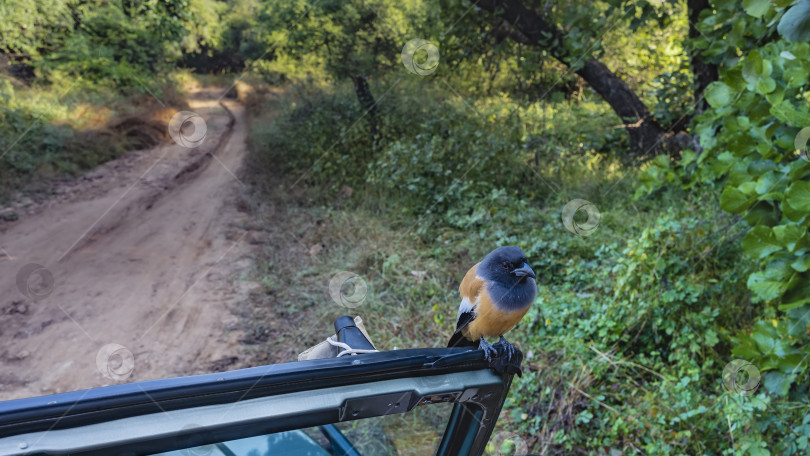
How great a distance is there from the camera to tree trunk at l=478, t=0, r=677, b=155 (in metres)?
7.31

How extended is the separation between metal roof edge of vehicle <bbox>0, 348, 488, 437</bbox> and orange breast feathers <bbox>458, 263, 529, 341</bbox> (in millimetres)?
770

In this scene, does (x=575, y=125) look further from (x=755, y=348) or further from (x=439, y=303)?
Result: (x=755, y=348)

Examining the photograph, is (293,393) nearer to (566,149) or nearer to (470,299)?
(470,299)

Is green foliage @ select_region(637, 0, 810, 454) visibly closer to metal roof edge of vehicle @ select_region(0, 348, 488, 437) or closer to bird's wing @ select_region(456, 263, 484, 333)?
bird's wing @ select_region(456, 263, 484, 333)

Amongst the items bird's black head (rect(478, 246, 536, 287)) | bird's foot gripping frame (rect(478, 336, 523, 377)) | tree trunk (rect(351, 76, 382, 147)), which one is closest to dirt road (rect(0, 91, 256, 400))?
tree trunk (rect(351, 76, 382, 147))

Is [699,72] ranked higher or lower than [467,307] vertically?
lower

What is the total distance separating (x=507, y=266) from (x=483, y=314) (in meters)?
0.23

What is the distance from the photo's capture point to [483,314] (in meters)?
2.17

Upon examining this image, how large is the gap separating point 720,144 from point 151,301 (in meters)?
5.78

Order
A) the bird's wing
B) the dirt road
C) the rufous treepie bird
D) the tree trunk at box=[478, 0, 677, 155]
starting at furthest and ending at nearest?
the tree trunk at box=[478, 0, 677, 155], the dirt road, the bird's wing, the rufous treepie bird

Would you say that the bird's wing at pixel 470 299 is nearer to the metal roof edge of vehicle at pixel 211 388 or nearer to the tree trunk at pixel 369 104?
the metal roof edge of vehicle at pixel 211 388

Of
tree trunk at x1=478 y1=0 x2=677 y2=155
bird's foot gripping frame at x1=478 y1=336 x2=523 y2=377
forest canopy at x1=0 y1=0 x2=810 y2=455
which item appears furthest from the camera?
tree trunk at x1=478 y1=0 x2=677 y2=155

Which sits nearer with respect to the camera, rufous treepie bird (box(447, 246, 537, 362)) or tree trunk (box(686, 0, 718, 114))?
rufous treepie bird (box(447, 246, 537, 362))

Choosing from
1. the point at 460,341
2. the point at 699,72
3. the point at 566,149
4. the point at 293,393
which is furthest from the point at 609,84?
the point at 293,393
